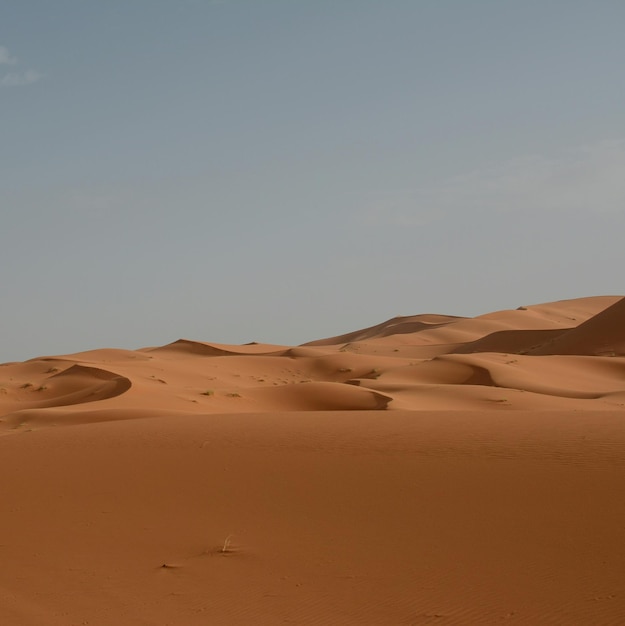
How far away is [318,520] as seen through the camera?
6.99 metres

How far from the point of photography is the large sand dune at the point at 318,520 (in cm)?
525

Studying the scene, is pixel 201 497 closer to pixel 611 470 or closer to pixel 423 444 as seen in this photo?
pixel 423 444

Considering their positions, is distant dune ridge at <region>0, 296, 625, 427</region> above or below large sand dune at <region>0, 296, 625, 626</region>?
above

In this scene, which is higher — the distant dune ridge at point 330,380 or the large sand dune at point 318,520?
the distant dune ridge at point 330,380

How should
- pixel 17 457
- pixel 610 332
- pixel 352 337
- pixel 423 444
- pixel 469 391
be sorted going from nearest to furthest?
pixel 423 444, pixel 17 457, pixel 469 391, pixel 610 332, pixel 352 337

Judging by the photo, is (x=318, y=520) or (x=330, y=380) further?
(x=330, y=380)

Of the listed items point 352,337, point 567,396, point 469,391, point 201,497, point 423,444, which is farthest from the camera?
point 352,337

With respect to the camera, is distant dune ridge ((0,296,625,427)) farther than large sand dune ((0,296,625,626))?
Yes

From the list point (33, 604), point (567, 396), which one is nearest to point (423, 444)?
point (33, 604)

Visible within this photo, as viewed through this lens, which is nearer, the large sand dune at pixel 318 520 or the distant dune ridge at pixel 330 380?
the large sand dune at pixel 318 520

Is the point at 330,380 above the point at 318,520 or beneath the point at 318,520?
above

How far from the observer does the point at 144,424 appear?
39.1ft

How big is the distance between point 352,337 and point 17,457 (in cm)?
6821

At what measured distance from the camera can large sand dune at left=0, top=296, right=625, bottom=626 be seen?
5.25 meters
